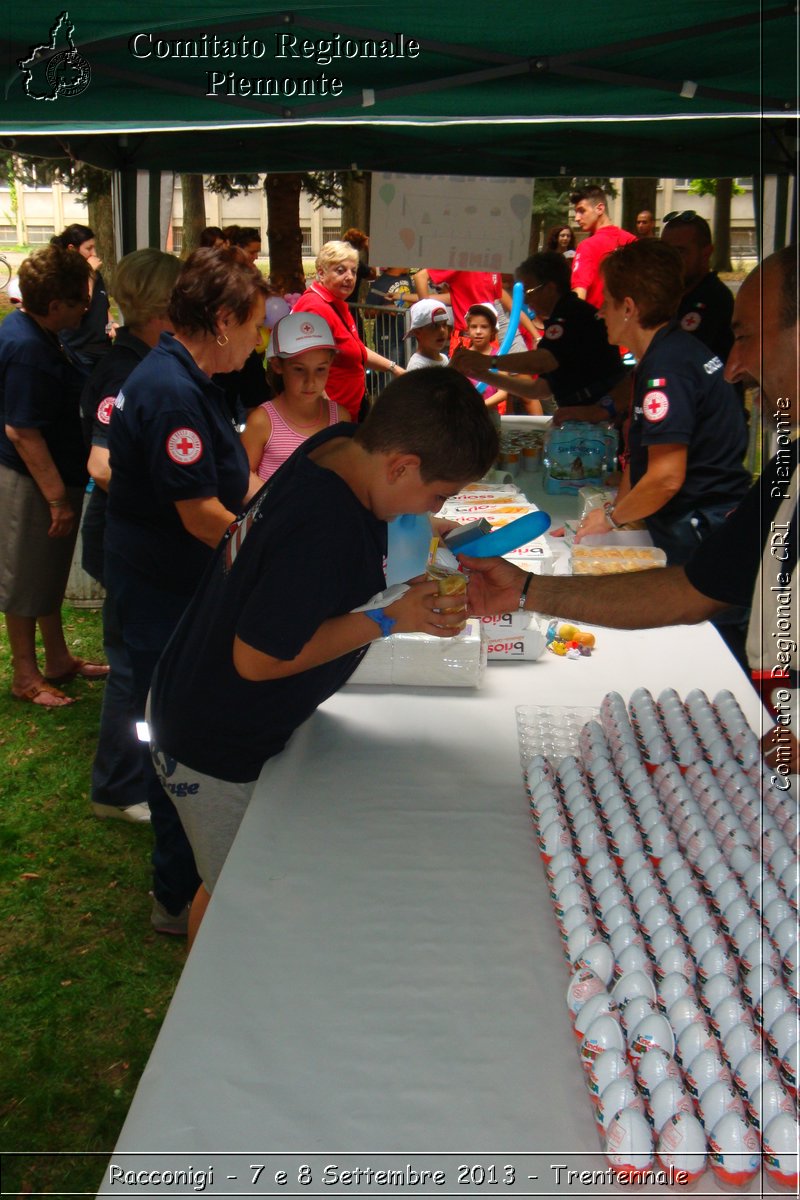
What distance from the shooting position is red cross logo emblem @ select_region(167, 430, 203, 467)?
2.22m

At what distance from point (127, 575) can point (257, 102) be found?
214 cm

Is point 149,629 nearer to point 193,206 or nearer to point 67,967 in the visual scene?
point 67,967

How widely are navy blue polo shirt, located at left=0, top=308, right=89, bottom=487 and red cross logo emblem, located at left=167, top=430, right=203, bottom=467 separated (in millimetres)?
1529

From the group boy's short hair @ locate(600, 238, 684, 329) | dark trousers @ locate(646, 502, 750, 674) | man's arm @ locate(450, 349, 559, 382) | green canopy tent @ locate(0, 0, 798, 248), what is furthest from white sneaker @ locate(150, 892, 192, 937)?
man's arm @ locate(450, 349, 559, 382)

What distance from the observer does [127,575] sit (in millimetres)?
2488

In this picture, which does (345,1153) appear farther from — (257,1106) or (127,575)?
(127,575)

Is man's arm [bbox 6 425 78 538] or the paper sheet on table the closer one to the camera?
the paper sheet on table

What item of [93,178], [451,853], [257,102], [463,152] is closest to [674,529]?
[451,853]

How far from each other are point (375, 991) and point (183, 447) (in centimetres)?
135

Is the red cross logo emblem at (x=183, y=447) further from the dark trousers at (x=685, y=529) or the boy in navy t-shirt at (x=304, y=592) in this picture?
the dark trousers at (x=685, y=529)

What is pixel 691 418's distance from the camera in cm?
286

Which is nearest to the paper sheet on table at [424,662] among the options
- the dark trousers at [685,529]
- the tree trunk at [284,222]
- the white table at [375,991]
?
the white table at [375,991]

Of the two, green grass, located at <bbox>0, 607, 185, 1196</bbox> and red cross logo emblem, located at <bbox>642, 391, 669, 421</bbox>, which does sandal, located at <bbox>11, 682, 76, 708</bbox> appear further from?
red cross logo emblem, located at <bbox>642, 391, 669, 421</bbox>

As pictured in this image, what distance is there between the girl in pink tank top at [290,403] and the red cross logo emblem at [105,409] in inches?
28.7
